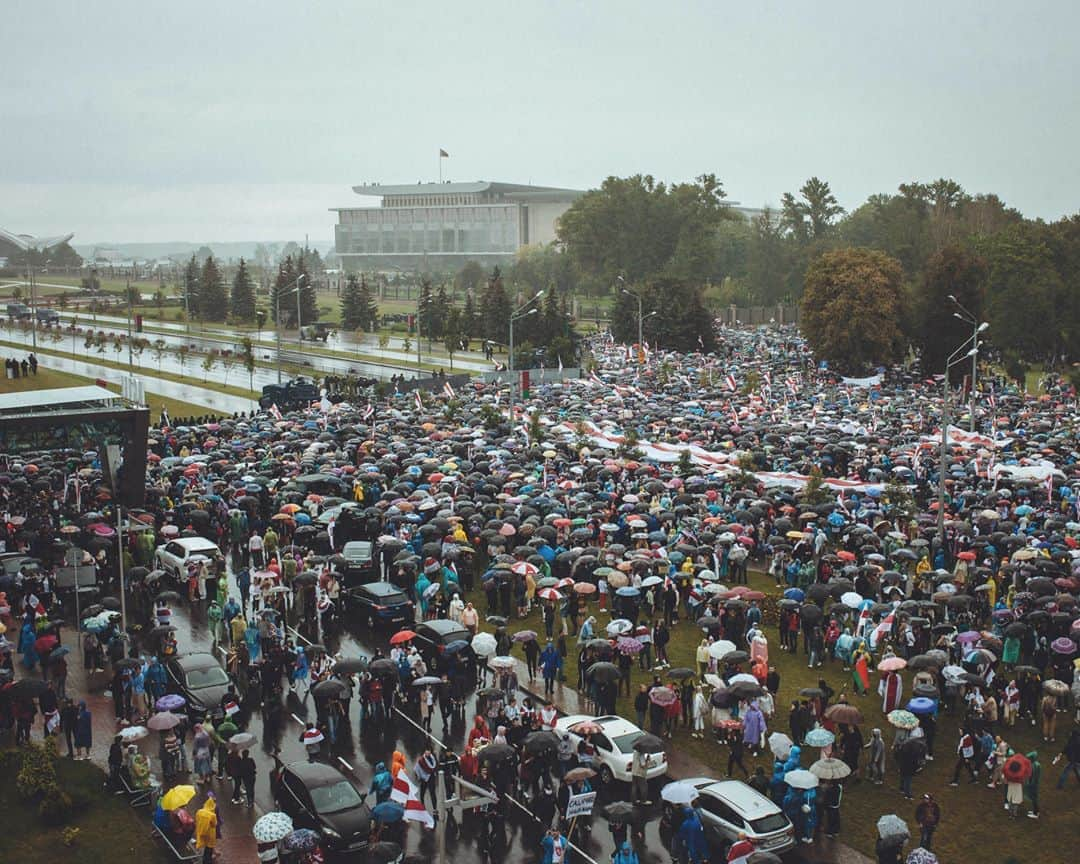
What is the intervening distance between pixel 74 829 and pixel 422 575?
10918 millimetres

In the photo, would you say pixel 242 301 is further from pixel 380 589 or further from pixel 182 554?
pixel 380 589

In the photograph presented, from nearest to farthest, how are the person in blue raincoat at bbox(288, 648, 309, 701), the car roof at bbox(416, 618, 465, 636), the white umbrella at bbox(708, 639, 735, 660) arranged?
the white umbrella at bbox(708, 639, 735, 660) → the person in blue raincoat at bbox(288, 648, 309, 701) → the car roof at bbox(416, 618, 465, 636)

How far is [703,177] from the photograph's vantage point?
382 feet

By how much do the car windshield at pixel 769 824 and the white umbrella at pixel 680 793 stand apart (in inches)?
35.0

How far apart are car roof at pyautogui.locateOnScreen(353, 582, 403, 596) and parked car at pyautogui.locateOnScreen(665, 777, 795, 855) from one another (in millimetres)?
10749

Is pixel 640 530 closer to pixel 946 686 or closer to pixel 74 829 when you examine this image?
pixel 946 686

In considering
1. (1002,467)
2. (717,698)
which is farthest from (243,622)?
(1002,467)

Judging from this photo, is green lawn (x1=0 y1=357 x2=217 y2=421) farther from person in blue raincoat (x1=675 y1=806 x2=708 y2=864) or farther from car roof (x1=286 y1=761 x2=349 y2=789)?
person in blue raincoat (x1=675 y1=806 x2=708 y2=864)

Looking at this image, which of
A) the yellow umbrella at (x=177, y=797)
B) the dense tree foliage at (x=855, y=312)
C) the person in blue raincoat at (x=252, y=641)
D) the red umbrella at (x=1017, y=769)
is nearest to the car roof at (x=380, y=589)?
the person in blue raincoat at (x=252, y=641)

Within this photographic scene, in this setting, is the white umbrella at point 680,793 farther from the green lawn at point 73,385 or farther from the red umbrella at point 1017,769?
the green lawn at point 73,385

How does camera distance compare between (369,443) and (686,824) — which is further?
(369,443)

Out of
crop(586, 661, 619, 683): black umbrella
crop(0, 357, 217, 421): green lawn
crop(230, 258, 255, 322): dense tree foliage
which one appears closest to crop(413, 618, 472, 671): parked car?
crop(586, 661, 619, 683): black umbrella

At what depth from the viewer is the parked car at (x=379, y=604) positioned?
81.6ft

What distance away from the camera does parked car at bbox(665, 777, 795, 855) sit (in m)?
15.4
